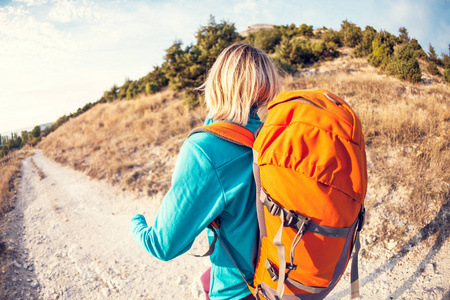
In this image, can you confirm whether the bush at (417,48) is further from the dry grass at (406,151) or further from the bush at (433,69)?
the dry grass at (406,151)

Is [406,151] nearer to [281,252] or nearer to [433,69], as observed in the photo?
[281,252]

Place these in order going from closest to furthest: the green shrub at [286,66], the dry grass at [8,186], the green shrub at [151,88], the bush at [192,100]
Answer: the dry grass at [8,186]
the bush at [192,100]
the green shrub at [286,66]
the green shrub at [151,88]

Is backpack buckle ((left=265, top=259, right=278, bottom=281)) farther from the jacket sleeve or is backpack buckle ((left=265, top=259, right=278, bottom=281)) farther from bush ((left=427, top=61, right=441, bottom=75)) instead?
bush ((left=427, top=61, right=441, bottom=75))

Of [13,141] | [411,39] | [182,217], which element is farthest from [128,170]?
[13,141]

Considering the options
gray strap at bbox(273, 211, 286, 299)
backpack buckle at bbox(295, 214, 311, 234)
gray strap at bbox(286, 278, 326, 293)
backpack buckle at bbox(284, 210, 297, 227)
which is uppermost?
backpack buckle at bbox(284, 210, 297, 227)

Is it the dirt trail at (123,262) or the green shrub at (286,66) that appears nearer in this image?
the dirt trail at (123,262)

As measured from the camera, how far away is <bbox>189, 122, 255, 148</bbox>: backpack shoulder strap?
104 centimetres

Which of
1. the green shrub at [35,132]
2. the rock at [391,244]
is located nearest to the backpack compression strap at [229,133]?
the rock at [391,244]

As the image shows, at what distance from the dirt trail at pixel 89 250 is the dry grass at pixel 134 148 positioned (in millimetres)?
516

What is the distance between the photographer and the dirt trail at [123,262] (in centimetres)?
304

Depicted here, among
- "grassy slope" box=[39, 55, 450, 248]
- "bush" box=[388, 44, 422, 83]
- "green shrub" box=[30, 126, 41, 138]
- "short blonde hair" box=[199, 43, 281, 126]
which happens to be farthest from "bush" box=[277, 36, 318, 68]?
"green shrub" box=[30, 126, 41, 138]

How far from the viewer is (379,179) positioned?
4.16 metres

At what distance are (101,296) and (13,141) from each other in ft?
68.0

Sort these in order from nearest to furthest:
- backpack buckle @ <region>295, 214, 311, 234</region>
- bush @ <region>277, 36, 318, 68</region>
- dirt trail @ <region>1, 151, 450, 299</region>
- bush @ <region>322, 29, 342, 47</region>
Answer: backpack buckle @ <region>295, 214, 311, 234</region> → dirt trail @ <region>1, 151, 450, 299</region> → bush @ <region>277, 36, 318, 68</region> → bush @ <region>322, 29, 342, 47</region>
